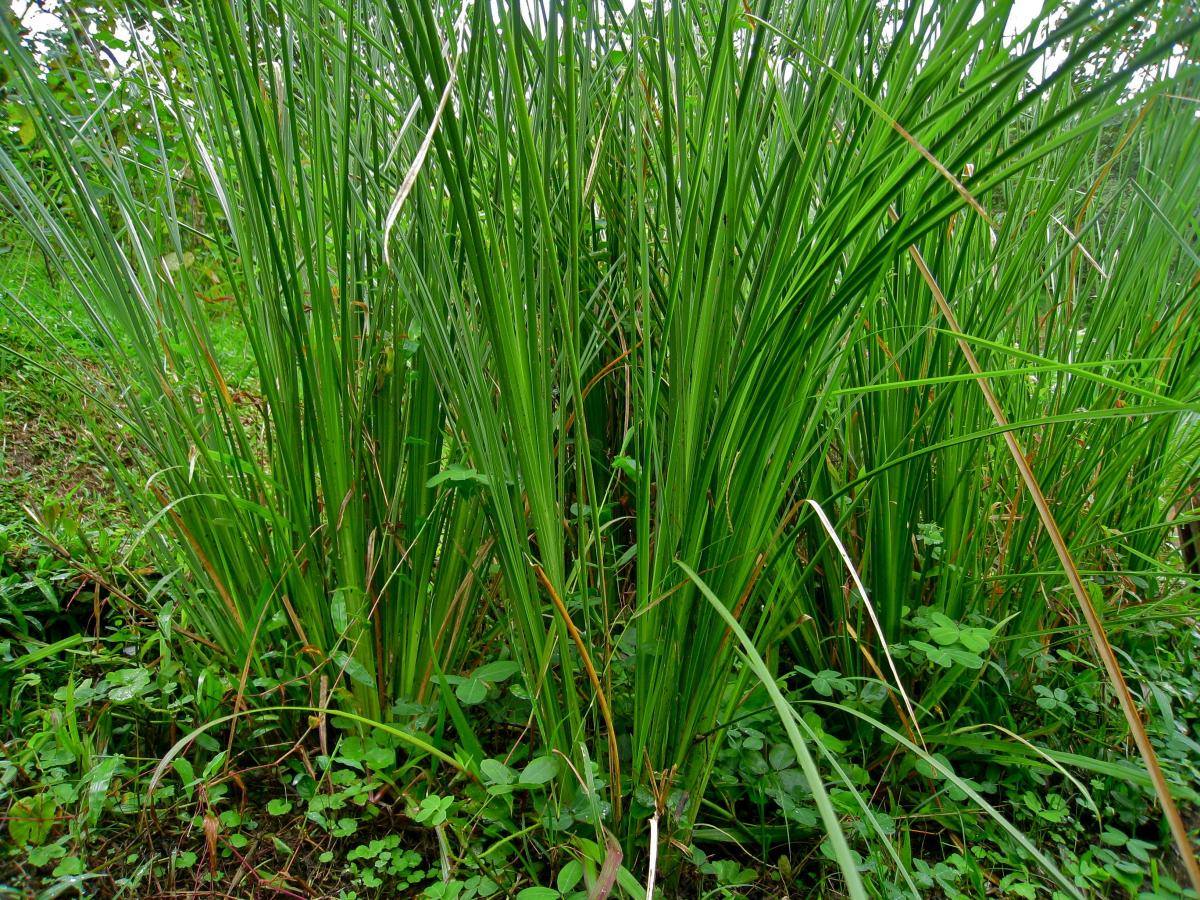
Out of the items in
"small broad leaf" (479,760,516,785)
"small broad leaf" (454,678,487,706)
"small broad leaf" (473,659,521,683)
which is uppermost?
"small broad leaf" (473,659,521,683)

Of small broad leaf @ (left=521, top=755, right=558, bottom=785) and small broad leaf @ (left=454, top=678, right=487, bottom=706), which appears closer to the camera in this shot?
small broad leaf @ (left=521, top=755, right=558, bottom=785)

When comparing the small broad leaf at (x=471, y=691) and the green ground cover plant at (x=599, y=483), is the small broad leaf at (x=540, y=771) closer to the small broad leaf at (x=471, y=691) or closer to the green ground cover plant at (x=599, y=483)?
the green ground cover plant at (x=599, y=483)

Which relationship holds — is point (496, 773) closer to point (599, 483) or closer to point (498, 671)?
point (498, 671)

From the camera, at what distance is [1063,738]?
1.14 meters

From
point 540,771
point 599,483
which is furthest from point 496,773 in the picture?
point 599,483

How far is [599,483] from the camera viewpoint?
1.27m

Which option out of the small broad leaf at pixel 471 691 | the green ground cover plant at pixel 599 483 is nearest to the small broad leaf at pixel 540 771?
the green ground cover plant at pixel 599 483

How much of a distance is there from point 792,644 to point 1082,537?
474mm

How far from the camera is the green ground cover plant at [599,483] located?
0.77 meters

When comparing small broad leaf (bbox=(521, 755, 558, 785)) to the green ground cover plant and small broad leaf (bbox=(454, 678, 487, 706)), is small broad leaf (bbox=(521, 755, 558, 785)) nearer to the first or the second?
the green ground cover plant

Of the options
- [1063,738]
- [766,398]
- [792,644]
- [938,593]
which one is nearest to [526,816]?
[792,644]

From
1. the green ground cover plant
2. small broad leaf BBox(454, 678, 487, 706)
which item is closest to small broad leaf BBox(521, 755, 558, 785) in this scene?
the green ground cover plant

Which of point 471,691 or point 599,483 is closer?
point 471,691

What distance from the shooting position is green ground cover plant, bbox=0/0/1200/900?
0.77 metres
